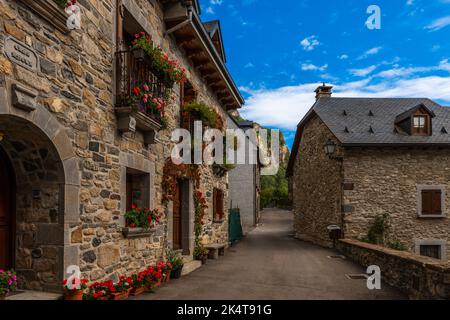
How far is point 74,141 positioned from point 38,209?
0.93 m

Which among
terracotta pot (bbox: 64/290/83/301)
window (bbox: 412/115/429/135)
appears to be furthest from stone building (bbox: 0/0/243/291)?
window (bbox: 412/115/429/135)

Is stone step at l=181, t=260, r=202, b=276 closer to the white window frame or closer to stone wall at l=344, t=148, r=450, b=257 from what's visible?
stone wall at l=344, t=148, r=450, b=257

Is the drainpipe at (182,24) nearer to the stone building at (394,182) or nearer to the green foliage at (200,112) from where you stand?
the green foliage at (200,112)

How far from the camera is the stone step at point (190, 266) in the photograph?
329 inches

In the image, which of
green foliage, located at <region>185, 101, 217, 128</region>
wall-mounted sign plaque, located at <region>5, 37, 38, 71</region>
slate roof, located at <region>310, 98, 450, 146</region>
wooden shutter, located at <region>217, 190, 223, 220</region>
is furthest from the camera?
slate roof, located at <region>310, 98, 450, 146</region>

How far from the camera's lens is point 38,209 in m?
4.60

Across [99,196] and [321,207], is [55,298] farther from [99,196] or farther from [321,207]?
[321,207]

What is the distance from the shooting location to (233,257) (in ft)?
38.6

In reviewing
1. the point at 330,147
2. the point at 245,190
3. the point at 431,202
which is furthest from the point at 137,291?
the point at 245,190

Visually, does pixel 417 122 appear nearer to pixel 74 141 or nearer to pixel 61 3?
pixel 74 141

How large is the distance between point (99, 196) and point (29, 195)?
0.97 meters

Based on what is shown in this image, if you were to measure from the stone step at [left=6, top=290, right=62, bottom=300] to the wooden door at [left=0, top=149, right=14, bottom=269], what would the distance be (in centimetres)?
43

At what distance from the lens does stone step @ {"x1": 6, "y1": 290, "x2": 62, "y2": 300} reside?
4219 mm
